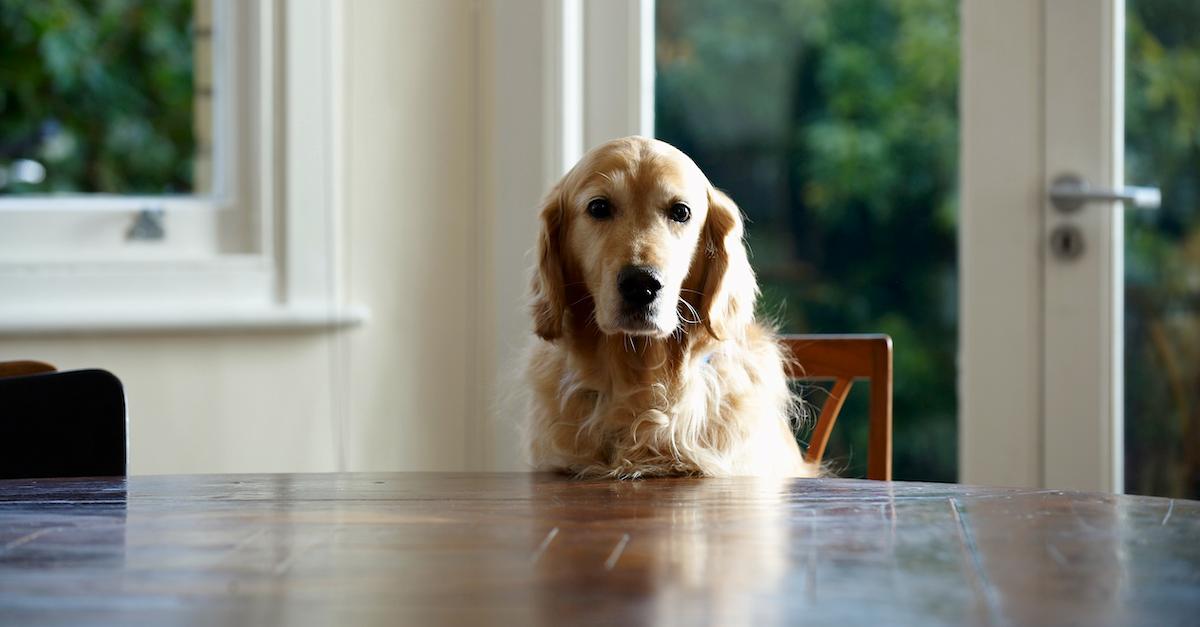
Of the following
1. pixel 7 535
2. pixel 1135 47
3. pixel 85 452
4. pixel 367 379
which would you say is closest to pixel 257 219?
pixel 367 379

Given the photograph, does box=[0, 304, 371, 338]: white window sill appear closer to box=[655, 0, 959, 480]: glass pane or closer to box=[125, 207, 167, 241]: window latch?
box=[125, 207, 167, 241]: window latch

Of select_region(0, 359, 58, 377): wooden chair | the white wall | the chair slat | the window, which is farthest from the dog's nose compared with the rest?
the window

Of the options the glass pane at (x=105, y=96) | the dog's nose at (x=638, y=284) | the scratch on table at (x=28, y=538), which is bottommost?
the scratch on table at (x=28, y=538)

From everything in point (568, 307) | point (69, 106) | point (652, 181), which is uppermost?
point (69, 106)

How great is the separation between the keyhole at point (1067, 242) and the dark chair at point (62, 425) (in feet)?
5.57

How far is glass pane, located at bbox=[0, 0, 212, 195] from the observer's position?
2424mm

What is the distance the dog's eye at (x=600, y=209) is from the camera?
138cm

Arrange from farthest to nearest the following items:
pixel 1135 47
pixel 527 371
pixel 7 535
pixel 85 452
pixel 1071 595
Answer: pixel 1135 47 → pixel 527 371 → pixel 85 452 → pixel 7 535 → pixel 1071 595

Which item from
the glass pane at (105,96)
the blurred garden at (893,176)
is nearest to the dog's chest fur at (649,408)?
the blurred garden at (893,176)

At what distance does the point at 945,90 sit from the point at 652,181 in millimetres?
2000

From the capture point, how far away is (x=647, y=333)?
4.36 feet

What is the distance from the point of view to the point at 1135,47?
229 cm

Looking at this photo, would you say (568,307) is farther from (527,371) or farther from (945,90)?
(945,90)

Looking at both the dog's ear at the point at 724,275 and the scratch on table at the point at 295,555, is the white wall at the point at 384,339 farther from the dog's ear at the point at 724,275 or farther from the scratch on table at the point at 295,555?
the scratch on table at the point at 295,555
